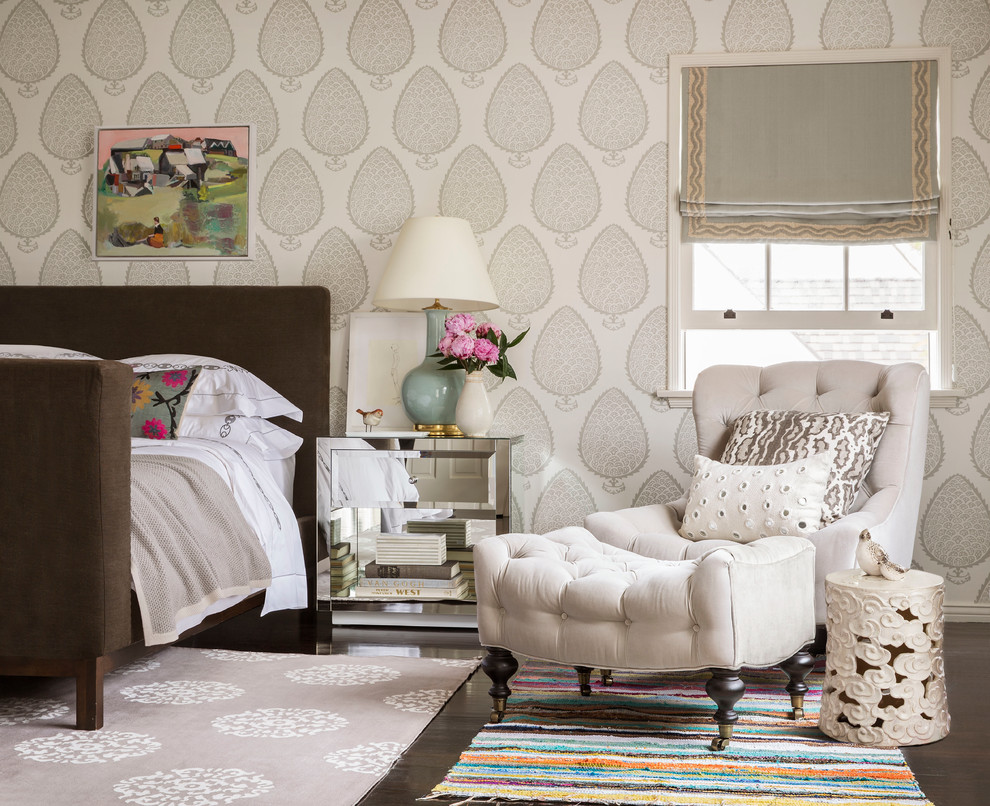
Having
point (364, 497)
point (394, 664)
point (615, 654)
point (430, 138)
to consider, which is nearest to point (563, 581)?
point (615, 654)

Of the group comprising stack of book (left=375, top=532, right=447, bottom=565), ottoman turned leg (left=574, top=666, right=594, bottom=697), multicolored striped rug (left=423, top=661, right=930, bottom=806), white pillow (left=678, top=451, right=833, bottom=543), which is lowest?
multicolored striped rug (left=423, top=661, right=930, bottom=806)

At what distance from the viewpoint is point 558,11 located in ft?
13.4

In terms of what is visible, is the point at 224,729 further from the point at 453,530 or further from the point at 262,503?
the point at 453,530

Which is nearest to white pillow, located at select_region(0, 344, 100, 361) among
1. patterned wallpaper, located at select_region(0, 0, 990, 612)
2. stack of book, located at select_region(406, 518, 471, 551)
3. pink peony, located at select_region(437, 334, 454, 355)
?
patterned wallpaper, located at select_region(0, 0, 990, 612)

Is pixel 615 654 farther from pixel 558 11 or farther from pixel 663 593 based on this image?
pixel 558 11

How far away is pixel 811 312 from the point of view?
397 centimetres

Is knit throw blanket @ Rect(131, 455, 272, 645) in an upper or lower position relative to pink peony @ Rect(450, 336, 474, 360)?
lower

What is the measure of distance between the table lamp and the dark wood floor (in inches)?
31.2

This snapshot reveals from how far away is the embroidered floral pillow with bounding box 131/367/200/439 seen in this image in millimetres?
3639

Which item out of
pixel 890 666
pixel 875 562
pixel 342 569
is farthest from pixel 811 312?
pixel 342 569

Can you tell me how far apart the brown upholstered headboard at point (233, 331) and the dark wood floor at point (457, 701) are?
25.4 inches

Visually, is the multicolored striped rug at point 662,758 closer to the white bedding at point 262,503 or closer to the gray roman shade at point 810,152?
the white bedding at point 262,503

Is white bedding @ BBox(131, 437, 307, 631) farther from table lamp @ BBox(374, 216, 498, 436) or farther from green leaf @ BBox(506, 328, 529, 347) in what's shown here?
green leaf @ BBox(506, 328, 529, 347)

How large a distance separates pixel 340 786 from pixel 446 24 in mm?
3175
